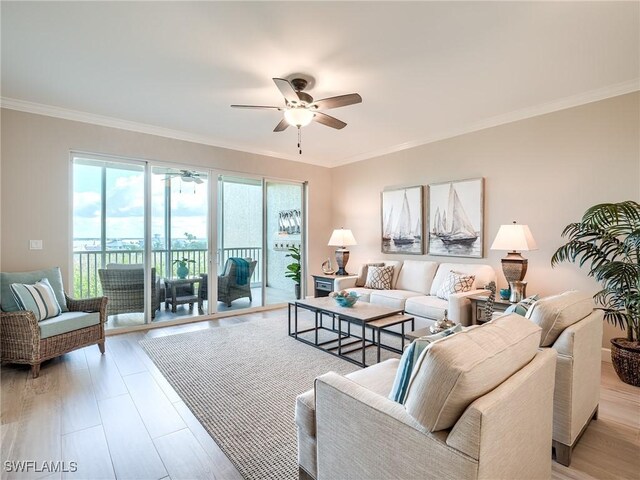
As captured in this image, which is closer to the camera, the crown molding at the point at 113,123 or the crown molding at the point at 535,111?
the crown molding at the point at 535,111

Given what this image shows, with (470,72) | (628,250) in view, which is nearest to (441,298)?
(628,250)

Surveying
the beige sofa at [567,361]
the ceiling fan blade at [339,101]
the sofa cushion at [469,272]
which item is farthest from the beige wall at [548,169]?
the ceiling fan blade at [339,101]

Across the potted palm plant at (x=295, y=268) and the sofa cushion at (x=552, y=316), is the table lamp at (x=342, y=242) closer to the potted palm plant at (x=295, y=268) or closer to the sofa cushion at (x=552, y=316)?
the potted palm plant at (x=295, y=268)

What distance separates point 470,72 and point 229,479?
11.6 ft

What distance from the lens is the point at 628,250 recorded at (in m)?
2.81

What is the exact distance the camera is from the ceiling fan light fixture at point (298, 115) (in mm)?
3025

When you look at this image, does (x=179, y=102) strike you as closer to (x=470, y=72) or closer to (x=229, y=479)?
(x=470, y=72)

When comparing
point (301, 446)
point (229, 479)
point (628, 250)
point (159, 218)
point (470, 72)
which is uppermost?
point (470, 72)

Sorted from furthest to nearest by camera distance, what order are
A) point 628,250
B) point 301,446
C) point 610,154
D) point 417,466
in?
point 610,154 → point 628,250 → point 301,446 → point 417,466

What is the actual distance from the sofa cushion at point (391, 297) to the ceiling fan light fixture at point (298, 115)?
251 centimetres

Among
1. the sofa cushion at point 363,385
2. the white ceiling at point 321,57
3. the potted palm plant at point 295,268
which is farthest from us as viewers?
the potted palm plant at point 295,268

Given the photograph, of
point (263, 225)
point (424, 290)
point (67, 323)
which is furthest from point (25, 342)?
point (424, 290)

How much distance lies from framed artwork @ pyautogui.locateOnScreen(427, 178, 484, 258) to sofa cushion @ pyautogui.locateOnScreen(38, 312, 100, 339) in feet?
14.4

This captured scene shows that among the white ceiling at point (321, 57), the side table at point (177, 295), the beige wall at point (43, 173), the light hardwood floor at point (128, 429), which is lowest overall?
the light hardwood floor at point (128, 429)
